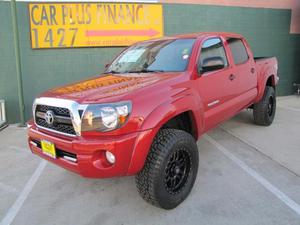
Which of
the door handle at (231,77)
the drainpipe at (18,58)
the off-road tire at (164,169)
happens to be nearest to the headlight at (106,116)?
the off-road tire at (164,169)

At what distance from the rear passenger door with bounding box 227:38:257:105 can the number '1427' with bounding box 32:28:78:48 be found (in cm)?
403

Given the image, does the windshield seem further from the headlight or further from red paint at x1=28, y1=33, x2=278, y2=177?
the headlight

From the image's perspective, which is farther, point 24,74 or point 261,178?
point 24,74

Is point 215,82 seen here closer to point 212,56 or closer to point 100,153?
point 212,56

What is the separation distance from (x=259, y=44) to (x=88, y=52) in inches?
206

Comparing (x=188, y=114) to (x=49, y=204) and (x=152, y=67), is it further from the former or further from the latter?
(x=49, y=204)

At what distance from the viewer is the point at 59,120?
2881mm

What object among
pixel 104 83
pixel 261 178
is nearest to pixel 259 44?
pixel 261 178

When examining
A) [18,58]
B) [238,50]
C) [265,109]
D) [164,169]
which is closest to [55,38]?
[18,58]

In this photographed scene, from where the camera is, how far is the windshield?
3.61m

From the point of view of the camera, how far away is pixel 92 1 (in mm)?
7137

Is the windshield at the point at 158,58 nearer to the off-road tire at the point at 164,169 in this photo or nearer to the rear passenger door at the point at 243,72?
the off-road tire at the point at 164,169

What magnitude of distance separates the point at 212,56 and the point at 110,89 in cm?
166

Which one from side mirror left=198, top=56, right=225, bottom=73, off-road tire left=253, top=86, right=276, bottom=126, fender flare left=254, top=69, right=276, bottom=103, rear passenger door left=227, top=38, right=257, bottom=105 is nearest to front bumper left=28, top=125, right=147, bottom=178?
side mirror left=198, top=56, right=225, bottom=73
